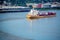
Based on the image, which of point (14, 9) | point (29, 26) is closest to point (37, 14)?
point (29, 26)

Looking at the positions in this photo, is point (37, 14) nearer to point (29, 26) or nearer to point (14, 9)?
point (29, 26)

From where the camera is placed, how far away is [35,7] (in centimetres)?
147

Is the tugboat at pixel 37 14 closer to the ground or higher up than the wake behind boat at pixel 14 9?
closer to the ground

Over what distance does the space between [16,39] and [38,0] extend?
1.61 ft

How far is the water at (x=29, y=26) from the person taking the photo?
140 centimetres

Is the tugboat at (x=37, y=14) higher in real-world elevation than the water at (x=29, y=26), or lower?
higher

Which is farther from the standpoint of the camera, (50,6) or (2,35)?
(50,6)

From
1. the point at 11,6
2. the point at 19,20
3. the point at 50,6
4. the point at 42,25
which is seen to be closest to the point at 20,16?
the point at 19,20

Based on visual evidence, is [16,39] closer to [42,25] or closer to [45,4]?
[42,25]

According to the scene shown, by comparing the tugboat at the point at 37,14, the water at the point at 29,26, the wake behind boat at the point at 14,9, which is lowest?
the water at the point at 29,26

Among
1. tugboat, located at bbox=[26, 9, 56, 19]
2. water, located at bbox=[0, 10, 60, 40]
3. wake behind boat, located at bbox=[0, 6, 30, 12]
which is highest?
wake behind boat, located at bbox=[0, 6, 30, 12]

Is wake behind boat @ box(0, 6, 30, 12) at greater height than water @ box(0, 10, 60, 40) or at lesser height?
greater

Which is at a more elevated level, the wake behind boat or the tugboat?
the wake behind boat

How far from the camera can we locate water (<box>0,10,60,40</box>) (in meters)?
1.40
